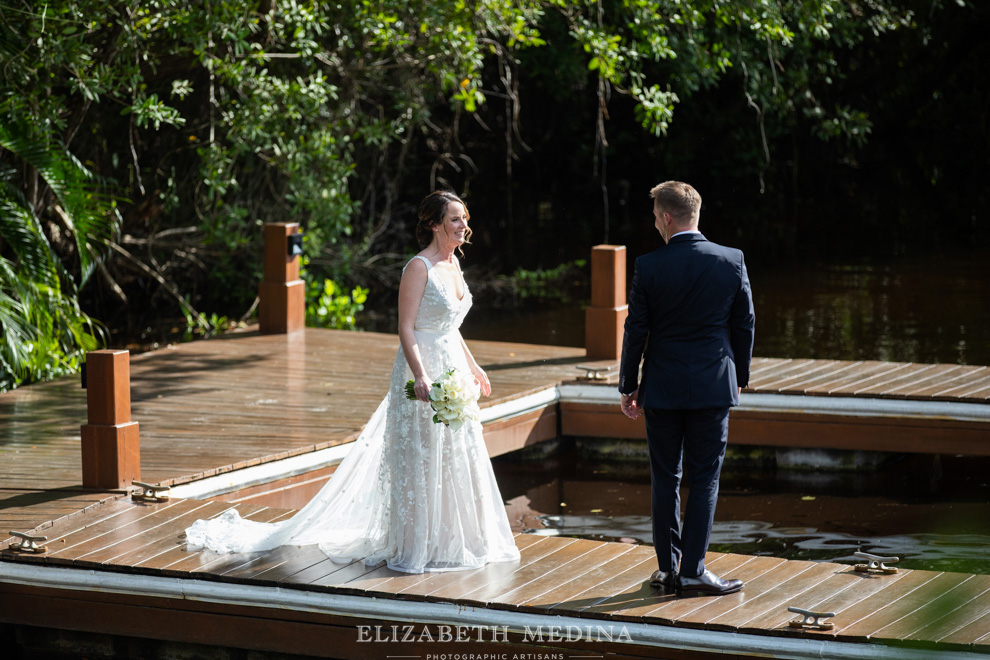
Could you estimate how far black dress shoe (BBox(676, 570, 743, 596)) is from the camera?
447 cm

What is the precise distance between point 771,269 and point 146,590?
1339 centimetres

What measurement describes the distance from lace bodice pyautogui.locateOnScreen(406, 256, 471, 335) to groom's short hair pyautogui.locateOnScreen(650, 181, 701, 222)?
3.11ft

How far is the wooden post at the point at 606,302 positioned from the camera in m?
8.48

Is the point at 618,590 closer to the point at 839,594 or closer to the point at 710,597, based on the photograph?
the point at 710,597

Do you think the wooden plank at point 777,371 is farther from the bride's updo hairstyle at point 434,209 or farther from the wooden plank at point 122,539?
the wooden plank at point 122,539

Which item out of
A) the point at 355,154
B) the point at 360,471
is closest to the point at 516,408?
the point at 360,471

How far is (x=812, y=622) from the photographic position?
161 inches

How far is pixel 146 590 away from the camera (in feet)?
15.9

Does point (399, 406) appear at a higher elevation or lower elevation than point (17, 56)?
lower

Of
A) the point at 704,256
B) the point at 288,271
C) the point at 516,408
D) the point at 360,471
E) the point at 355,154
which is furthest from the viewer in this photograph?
the point at 355,154

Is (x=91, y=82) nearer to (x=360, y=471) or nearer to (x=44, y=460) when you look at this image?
(x=44, y=460)

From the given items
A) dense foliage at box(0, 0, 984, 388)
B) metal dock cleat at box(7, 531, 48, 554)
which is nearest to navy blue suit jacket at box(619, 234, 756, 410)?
metal dock cleat at box(7, 531, 48, 554)

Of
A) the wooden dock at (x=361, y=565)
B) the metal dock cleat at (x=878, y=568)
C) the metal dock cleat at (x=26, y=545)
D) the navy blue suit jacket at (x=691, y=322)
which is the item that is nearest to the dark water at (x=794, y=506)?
the wooden dock at (x=361, y=565)

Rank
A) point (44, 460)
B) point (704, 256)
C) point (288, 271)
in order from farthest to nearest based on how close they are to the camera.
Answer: point (288, 271) < point (44, 460) < point (704, 256)
